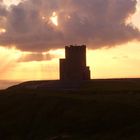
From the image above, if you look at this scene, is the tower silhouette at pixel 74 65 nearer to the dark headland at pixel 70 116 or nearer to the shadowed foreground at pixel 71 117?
the dark headland at pixel 70 116

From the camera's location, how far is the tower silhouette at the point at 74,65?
119062 millimetres

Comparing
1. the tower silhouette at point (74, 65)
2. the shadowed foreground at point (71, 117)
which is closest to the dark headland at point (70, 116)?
the shadowed foreground at point (71, 117)

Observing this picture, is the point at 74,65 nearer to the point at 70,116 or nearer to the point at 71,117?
the point at 70,116

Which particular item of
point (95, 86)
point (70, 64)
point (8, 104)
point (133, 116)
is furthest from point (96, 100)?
point (70, 64)

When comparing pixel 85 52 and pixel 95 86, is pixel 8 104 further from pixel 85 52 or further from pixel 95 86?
pixel 85 52

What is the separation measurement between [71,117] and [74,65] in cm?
4617

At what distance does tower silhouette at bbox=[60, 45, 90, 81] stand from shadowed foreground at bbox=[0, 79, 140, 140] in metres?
25.0

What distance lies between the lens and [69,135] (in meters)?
64.9

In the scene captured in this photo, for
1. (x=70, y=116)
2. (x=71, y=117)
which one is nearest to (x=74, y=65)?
(x=70, y=116)

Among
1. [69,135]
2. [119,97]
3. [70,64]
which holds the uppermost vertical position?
[70,64]

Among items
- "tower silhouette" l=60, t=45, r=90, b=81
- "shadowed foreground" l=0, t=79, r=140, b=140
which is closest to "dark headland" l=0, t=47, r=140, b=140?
"shadowed foreground" l=0, t=79, r=140, b=140

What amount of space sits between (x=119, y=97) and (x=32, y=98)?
1723 cm

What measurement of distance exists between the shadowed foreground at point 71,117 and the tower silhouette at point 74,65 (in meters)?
25.0

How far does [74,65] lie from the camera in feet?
391
